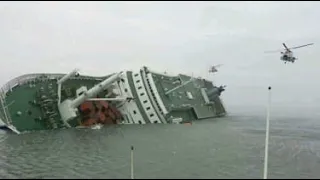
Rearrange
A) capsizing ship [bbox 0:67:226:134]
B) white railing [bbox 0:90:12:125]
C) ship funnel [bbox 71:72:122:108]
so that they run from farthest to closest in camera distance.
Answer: ship funnel [bbox 71:72:122:108]
capsizing ship [bbox 0:67:226:134]
white railing [bbox 0:90:12:125]

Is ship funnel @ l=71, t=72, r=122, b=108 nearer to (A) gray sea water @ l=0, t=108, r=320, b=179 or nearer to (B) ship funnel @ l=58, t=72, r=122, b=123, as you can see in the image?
(B) ship funnel @ l=58, t=72, r=122, b=123

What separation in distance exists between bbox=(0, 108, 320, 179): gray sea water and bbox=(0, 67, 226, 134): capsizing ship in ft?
14.6

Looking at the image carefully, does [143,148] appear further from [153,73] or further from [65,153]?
[153,73]

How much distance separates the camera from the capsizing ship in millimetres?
54625

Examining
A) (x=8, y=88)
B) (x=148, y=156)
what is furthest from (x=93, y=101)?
(x=148, y=156)

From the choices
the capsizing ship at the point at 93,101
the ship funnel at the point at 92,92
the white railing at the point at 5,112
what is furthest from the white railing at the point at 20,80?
the ship funnel at the point at 92,92

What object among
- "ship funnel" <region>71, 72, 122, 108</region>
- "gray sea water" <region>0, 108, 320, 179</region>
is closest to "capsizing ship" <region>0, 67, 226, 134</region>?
"ship funnel" <region>71, 72, 122, 108</region>

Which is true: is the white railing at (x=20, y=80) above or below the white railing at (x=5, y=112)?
above

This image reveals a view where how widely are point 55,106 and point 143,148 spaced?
2347cm

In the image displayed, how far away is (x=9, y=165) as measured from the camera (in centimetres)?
3044

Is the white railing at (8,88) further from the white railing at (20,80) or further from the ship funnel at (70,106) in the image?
the ship funnel at (70,106)

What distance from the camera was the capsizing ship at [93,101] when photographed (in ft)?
179

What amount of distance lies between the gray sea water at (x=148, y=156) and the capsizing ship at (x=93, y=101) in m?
4.45

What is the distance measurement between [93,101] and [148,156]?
30214mm
